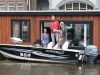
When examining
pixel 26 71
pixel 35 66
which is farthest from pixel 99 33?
pixel 26 71

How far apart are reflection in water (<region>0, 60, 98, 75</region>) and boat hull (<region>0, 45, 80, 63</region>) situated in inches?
11.7

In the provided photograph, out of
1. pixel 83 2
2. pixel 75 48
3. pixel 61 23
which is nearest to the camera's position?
pixel 61 23

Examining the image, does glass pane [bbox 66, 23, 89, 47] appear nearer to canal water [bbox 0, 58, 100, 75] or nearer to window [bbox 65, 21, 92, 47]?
window [bbox 65, 21, 92, 47]

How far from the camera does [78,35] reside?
44.5 feet

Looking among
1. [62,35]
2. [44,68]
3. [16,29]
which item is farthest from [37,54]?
[16,29]

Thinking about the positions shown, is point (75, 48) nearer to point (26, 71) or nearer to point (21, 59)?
point (21, 59)

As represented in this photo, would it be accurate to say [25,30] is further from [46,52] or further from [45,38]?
[46,52]

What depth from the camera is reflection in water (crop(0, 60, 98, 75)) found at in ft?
→ 34.9

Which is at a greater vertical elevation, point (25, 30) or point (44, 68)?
point (25, 30)

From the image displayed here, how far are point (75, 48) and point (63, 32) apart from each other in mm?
1163

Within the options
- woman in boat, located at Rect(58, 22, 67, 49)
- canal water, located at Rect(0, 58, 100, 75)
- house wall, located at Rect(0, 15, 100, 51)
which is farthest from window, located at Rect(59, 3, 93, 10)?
canal water, located at Rect(0, 58, 100, 75)

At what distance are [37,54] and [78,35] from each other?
212 centimetres

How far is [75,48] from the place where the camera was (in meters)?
13.5

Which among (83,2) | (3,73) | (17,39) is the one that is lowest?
(3,73)
